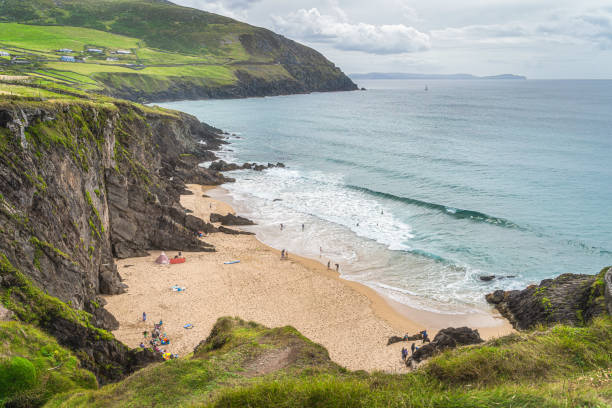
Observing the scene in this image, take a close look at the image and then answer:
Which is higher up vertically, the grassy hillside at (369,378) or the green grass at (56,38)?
the green grass at (56,38)

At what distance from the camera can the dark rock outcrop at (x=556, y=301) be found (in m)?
21.9

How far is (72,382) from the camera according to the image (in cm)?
1353

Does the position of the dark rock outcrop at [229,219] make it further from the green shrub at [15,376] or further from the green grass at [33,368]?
the green shrub at [15,376]

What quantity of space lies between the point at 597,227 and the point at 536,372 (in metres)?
38.5

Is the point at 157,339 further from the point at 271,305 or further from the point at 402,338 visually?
the point at 402,338

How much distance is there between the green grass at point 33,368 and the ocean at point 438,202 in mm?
22779

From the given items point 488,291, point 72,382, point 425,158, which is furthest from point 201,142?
point 72,382

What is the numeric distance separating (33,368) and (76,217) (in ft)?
44.6

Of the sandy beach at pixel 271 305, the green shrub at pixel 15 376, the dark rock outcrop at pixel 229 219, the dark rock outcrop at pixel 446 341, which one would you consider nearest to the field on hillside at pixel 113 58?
the dark rock outcrop at pixel 229 219

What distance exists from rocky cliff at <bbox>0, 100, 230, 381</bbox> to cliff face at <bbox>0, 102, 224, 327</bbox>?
0.20 ft

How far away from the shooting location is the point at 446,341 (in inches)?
912

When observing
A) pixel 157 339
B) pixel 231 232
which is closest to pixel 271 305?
pixel 157 339

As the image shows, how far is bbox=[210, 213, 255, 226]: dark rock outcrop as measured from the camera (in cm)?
4388

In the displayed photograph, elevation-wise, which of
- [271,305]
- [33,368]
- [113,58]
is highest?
[113,58]
